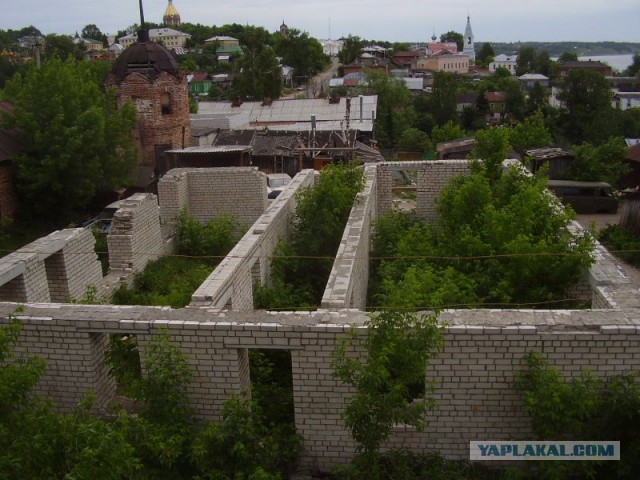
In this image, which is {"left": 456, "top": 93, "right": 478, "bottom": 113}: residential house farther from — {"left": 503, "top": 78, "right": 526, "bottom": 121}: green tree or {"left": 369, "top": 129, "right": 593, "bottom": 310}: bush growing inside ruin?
{"left": 369, "top": 129, "right": 593, "bottom": 310}: bush growing inside ruin

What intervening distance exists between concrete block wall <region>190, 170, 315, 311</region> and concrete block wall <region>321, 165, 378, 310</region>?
1.18m

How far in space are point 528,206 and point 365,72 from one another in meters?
40.8

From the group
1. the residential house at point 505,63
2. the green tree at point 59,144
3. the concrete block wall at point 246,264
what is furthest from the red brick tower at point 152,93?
the residential house at point 505,63

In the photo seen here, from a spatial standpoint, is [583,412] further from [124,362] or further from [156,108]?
[156,108]

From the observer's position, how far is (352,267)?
793 centimetres

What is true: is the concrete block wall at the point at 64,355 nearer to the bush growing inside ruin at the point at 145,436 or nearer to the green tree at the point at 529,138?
the bush growing inside ruin at the point at 145,436

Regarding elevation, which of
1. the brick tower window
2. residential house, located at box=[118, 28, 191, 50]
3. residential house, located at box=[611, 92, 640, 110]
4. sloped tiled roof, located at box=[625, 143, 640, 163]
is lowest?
residential house, located at box=[611, 92, 640, 110]

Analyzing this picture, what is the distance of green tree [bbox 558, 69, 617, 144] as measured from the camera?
3950 centimetres

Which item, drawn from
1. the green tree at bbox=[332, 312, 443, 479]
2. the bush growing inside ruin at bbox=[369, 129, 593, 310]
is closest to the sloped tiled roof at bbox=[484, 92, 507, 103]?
the bush growing inside ruin at bbox=[369, 129, 593, 310]

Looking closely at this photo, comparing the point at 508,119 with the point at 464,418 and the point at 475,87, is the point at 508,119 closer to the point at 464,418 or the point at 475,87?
the point at 475,87

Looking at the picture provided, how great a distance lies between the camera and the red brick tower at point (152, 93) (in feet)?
75.1

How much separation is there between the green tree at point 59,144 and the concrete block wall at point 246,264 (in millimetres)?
7529

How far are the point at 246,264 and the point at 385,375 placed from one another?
3792 millimetres

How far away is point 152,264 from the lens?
12.3m
